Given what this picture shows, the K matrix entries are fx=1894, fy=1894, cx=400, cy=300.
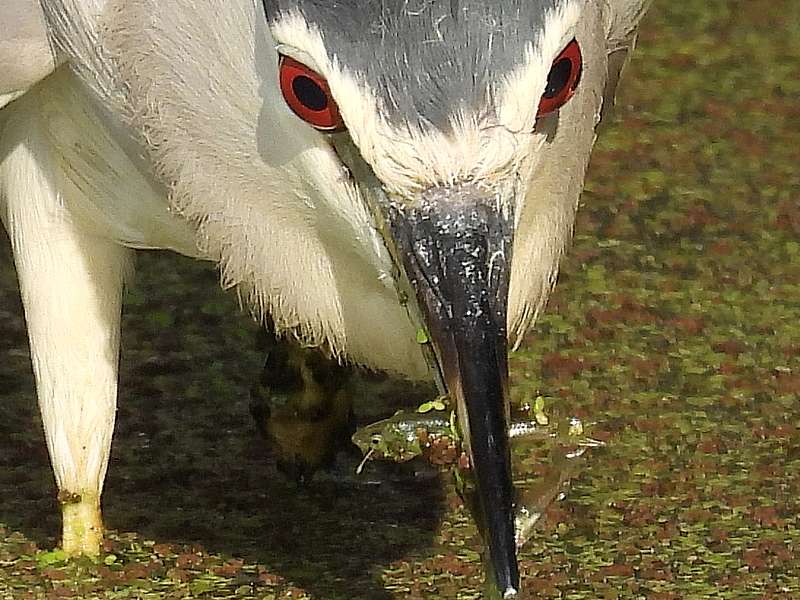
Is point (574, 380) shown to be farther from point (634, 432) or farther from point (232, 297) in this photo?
Result: point (232, 297)

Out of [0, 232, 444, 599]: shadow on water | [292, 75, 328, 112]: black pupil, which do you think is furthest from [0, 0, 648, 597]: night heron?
[0, 232, 444, 599]: shadow on water

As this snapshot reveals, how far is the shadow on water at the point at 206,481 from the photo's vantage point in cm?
218

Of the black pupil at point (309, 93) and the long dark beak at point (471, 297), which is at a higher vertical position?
the black pupil at point (309, 93)

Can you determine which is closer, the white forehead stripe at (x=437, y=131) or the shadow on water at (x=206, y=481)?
the white forehead stripe at (x=437, y=131)

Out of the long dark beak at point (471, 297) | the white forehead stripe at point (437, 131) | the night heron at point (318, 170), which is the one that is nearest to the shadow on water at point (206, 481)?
the night heron at point (318, 170)

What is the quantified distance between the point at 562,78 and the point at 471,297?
0.61 feet

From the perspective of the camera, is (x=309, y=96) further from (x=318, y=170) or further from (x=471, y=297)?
(x=471, y=297)

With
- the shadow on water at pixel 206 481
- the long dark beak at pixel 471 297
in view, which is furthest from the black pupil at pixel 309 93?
the shadow on water at pixel 206 481

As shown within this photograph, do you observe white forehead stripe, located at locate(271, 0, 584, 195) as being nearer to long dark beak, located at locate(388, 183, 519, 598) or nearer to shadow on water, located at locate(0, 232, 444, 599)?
long dark beak, located at locate(388, 183, 519, 598)

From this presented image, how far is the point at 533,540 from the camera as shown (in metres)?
2.13

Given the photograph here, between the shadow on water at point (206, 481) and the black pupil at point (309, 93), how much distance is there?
743 mm

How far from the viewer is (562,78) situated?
1493 millimetres

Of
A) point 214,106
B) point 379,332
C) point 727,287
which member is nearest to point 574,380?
point 727,287

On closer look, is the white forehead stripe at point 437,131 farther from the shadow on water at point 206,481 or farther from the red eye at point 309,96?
the shadow on water at point 206,481
